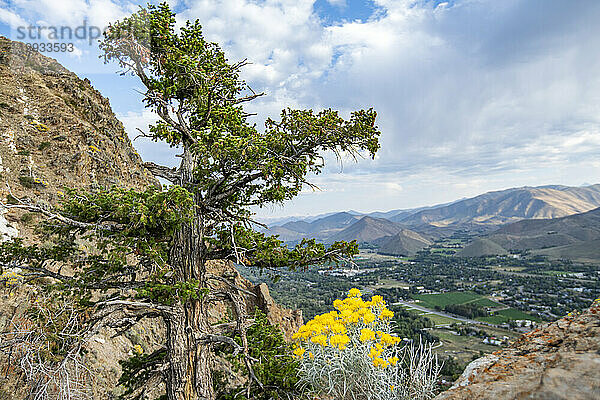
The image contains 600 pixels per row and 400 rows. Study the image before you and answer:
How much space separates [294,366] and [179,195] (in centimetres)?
367

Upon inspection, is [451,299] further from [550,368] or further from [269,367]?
[550,368]

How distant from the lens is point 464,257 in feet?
532

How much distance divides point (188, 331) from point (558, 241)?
8332 inches

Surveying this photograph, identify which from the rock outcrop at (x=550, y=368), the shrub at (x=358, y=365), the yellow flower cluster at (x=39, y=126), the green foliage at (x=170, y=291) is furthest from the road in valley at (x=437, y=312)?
the yellow flower cluster at (x=39, y=126)

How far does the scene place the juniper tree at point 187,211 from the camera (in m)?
4.60

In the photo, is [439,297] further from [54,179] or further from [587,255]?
[54,179]

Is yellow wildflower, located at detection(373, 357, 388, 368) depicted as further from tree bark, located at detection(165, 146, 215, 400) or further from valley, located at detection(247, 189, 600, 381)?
tree bark, located at detection(165, 146, 215, 400)

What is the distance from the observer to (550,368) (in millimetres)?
1688

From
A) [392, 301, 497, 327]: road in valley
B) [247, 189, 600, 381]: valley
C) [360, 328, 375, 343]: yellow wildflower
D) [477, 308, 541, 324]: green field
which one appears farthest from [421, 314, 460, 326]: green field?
[360, 328, 375, 343]: yellow wildflower

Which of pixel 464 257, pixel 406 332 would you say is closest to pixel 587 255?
pixel 464 257

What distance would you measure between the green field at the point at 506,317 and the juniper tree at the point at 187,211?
3275 inches

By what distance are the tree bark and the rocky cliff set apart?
9.14 feet

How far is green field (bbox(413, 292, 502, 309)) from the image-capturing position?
8600cm

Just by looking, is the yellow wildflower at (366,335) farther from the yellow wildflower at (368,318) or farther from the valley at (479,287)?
the valley at (479,287)
